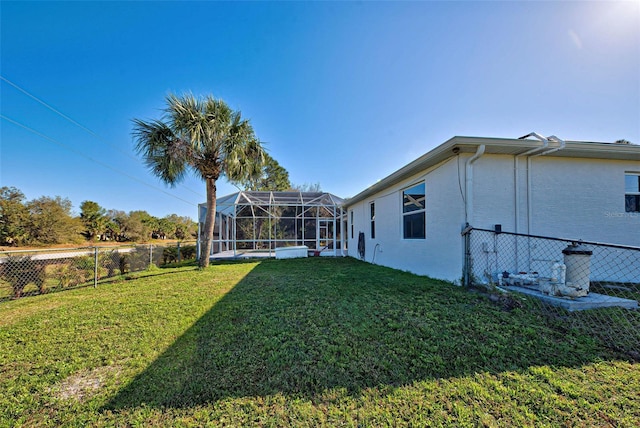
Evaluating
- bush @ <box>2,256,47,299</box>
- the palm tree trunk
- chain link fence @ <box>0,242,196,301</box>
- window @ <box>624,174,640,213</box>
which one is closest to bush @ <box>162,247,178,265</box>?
chain link fence @ <box>0,242,196,301</box>

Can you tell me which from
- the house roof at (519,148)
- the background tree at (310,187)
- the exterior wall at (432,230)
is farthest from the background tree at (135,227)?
the house roof at (519,148)

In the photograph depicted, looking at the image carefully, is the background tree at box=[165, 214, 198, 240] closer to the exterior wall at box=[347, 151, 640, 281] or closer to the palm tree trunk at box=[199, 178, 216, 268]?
the palm tree trunk at box=[199, 178, 216, 268]

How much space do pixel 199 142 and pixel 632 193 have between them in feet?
36.3

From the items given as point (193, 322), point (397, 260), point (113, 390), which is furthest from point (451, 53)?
point (113, 390)

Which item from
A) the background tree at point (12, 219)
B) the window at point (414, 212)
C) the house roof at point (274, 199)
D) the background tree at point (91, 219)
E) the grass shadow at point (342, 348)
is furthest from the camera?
the background tree at point (91, 219)

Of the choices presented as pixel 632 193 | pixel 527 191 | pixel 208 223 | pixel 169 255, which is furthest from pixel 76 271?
pixel 632 193

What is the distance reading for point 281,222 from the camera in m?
14.6

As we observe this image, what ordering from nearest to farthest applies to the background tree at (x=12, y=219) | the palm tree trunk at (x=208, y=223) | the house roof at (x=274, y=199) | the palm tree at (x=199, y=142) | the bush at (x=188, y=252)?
1. the palm tree at (x=199, y=142)
2. the palm tree trunk at (x=208, y=223)
3. the bush at (x=188, y=252)
4. the house roof at (x=274, y=199)
5. the background tree at (x=12, y=219)

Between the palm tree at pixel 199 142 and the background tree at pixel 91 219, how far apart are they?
30667mm

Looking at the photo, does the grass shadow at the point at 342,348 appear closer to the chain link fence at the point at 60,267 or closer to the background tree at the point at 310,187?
the chain link fence at the point at 60,267

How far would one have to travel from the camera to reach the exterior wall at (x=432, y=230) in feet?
15.9

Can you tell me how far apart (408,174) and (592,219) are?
385 cm

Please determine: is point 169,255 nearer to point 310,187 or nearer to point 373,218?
point 373,218

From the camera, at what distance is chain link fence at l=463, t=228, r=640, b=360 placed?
9.43 feet
